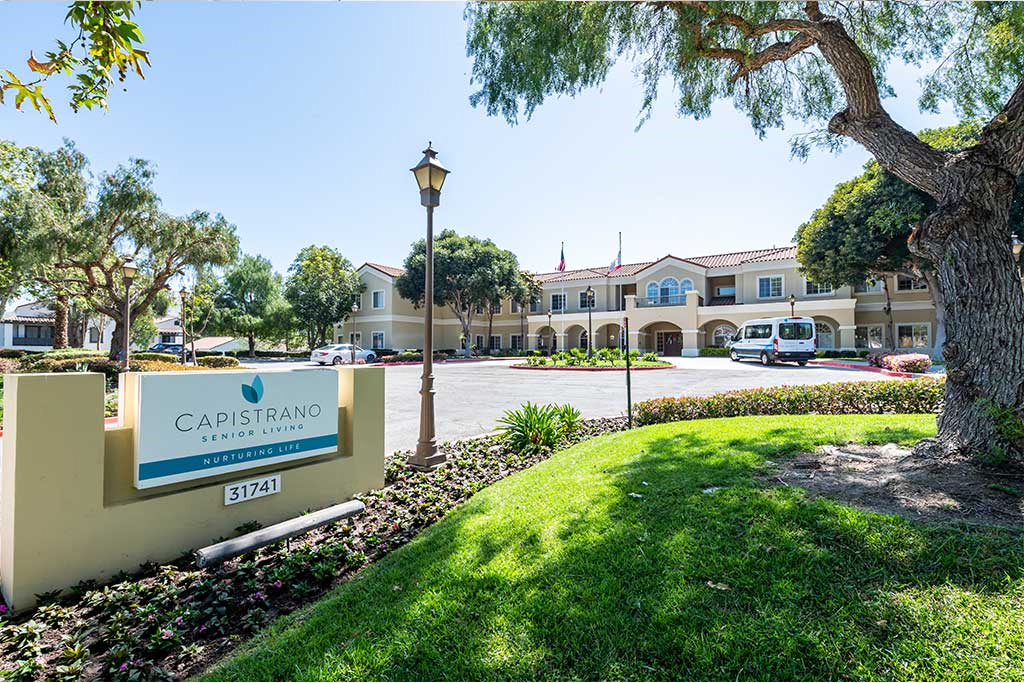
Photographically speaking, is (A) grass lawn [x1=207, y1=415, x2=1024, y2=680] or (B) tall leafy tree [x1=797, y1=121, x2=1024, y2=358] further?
(B) tall leafy tree [x1=797, y1=121, x2=1024, y2=358]

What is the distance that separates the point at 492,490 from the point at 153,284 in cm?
2371

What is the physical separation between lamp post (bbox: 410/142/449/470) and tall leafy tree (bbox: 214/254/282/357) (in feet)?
139

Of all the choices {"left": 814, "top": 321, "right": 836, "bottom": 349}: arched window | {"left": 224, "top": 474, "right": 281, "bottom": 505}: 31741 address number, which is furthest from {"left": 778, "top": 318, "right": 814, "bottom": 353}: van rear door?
{"left": 224, "top": 474, "right": 281, "bottom": 505}: 31741 address number

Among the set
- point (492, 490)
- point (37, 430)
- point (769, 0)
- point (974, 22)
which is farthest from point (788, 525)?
point (974, 22)

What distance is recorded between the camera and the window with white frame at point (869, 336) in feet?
93.0

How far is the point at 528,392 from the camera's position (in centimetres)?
1381

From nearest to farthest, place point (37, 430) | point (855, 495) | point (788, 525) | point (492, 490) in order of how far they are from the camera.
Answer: point (37, 430) → point (788, 525) → point (855, 495) → point (492, 490)

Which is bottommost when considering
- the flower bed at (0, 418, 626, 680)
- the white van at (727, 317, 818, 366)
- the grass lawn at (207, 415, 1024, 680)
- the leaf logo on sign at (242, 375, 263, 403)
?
the flower bed at (0, 418, 626, 680)

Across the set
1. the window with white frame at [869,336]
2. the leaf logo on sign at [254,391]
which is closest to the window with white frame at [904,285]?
the window with white frame at [869,336]

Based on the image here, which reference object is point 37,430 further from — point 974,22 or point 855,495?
point 974,22

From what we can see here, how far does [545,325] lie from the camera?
39.5m

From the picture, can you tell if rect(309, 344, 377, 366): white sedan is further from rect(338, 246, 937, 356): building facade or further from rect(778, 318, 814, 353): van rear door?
rect(778, 318, 814, 353): van rear door

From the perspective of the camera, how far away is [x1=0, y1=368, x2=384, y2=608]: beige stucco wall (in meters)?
2.86

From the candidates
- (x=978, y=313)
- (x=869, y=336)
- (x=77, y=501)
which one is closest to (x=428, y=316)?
(x=77, y=501)
